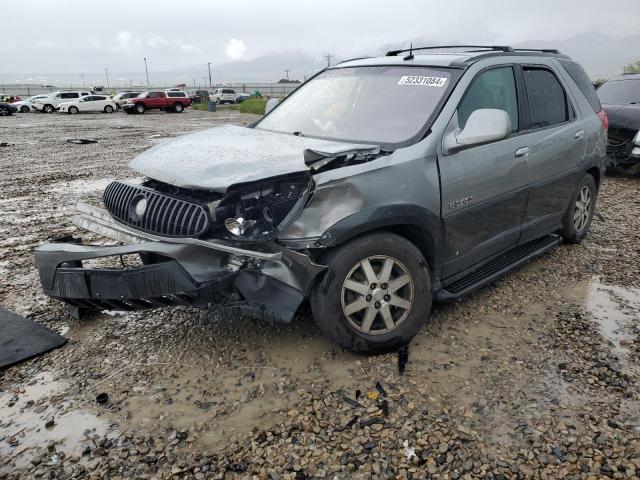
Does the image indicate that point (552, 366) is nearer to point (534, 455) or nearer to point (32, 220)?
point (534, 455)

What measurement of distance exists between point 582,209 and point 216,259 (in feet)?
13.1

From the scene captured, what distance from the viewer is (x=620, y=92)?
9.75m

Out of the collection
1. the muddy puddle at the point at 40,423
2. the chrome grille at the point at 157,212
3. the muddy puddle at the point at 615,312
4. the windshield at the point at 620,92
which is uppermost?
the windshield at the point at 620,92

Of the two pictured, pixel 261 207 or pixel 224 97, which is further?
pixel 224 97

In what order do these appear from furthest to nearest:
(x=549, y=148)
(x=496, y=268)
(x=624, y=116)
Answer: (x=624, y=116), (x=549, y=148), (x=496, y=268)

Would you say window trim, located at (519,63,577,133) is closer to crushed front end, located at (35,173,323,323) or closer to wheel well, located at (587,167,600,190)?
wheel well, located at (587,167,600,190)

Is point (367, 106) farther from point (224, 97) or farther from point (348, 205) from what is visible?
point (224, 97)

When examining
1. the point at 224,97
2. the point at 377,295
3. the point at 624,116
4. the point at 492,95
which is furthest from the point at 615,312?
the point at 224,97

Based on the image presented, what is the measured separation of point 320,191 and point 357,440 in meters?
1.33

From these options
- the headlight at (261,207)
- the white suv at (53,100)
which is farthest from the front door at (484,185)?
the white suv at (53,100)

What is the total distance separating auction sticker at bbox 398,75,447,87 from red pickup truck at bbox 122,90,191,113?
3547cm

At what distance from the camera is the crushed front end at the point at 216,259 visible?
2.89m

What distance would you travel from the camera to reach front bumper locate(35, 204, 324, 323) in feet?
9.46

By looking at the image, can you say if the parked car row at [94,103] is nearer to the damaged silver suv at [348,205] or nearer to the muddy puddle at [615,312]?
the damaged silver suv at [348,205]
